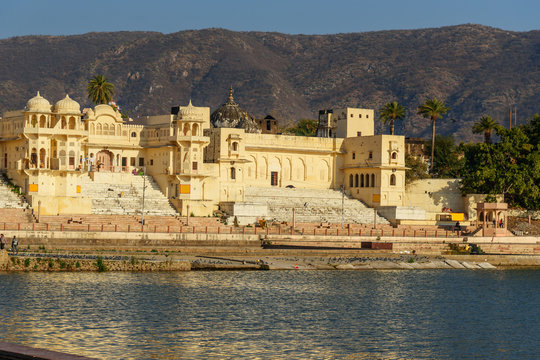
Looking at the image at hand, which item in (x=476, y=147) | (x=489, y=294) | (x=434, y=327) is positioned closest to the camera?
(x=434, y=327)

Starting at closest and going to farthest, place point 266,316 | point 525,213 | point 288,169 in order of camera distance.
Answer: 1. point 266,316
2. point 525,213
3. point 288,169

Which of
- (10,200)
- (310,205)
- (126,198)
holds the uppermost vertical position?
(126,198)

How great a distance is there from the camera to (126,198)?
85.1m

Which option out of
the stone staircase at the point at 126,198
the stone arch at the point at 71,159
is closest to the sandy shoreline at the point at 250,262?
the stone staircase at the point at 126,198

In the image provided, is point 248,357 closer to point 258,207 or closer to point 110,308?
point 110,308

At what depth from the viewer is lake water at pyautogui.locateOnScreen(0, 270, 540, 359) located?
36969 mm

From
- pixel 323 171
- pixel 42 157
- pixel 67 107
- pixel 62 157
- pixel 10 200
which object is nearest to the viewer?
pixel 10 200

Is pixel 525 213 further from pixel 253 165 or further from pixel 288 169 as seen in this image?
pixel 253 165

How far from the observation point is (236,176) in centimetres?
9306

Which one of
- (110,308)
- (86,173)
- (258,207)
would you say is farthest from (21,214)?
(110,308)

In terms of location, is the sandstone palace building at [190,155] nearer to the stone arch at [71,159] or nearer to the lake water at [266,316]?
the stone arch at [71,159]

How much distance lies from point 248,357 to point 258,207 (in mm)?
53346

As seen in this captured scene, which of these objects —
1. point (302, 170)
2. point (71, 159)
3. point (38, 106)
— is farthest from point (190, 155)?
point (302, 170)

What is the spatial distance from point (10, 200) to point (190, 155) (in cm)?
1629
